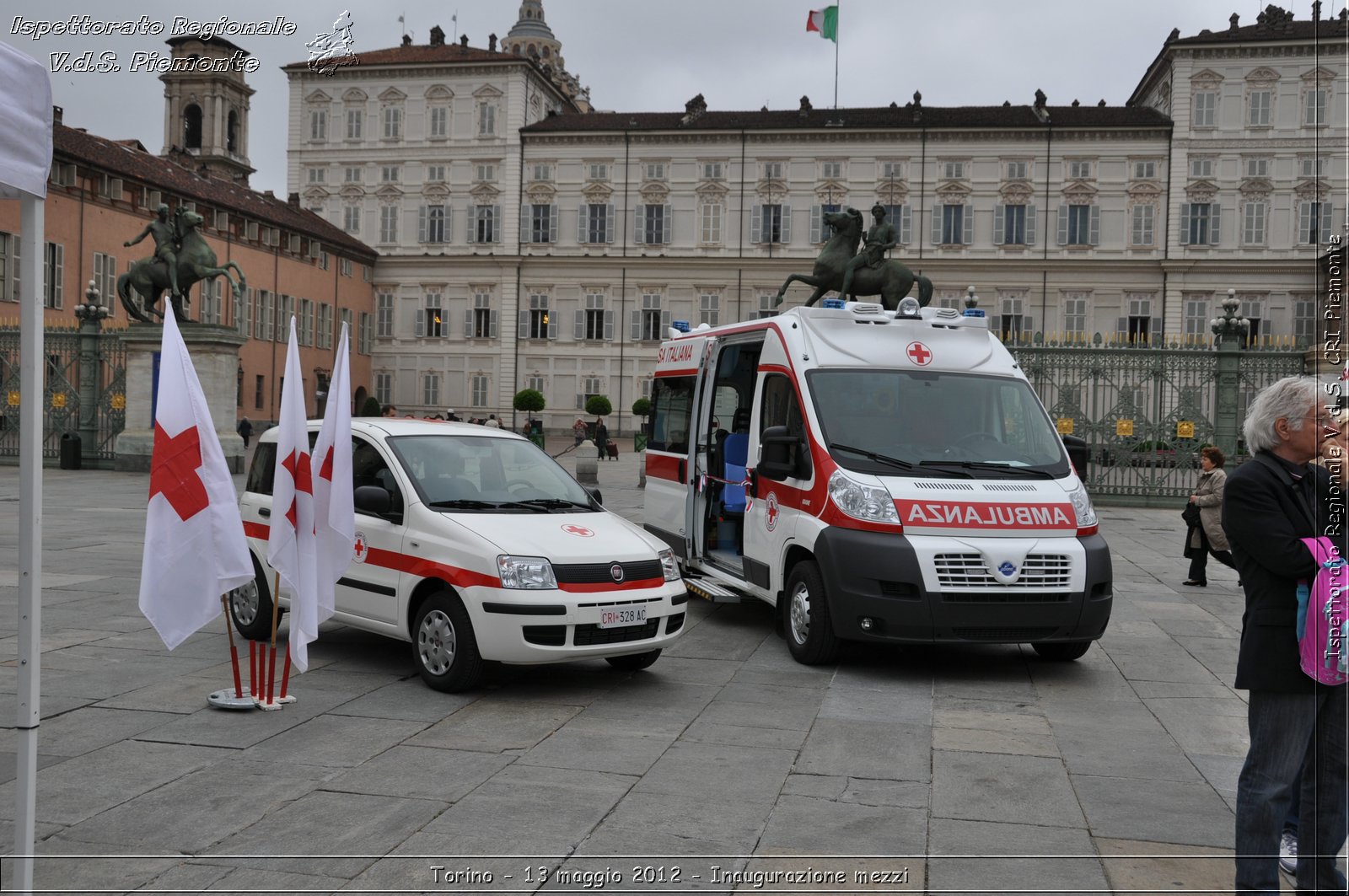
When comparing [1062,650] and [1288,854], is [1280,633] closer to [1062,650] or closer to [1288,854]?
[1288,854]

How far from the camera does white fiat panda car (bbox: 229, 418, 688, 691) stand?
7.32 metres

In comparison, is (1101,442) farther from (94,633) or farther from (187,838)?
(187,838)

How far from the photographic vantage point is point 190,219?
2844cm

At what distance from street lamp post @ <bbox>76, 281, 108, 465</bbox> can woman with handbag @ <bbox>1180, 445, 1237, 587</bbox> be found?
26544mm

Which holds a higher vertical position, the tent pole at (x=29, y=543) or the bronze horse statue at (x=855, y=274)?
the bronze horse statue at (x=855, y=274)

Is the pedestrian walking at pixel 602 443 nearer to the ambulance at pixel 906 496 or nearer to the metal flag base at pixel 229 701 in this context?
the ambulance at pixel 906 496

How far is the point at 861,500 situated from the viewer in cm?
840

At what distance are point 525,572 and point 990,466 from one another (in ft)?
11.7

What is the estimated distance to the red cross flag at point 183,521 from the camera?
566cm

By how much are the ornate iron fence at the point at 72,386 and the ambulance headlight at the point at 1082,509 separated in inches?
1058

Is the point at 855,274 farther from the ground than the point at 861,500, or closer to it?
farther from the ground

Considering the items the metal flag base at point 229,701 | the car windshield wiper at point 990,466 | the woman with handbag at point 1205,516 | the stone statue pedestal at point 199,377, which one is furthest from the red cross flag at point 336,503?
the stone statue pedestal at point 199,377

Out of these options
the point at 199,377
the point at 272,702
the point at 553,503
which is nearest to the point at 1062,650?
the point at 553,503

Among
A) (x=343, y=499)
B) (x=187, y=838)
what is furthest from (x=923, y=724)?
(x=187, y=838)
